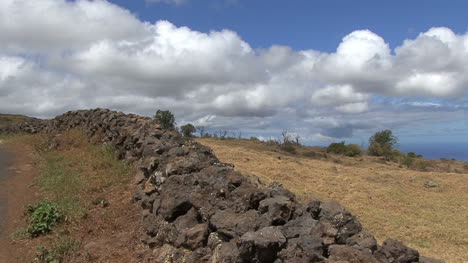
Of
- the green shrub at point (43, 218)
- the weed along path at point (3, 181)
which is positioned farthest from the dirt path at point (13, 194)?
the green shrub at point (43, 218)

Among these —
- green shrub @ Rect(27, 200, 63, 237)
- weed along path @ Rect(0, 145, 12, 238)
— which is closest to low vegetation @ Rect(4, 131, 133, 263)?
green shrub @ Rect(27, 200, 63, 237)

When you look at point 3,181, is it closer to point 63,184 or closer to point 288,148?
point 63,184

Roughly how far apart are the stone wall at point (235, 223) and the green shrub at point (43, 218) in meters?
1.81

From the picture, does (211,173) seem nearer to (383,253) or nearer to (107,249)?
(107,249)

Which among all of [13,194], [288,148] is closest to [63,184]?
[13,194]

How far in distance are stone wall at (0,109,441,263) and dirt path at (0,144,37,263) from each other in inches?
103

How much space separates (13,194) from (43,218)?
11.7 feet

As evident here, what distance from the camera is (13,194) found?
420 inches

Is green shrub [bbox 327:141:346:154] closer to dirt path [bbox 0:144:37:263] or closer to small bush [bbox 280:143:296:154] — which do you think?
small bush [bbox 280:143:296:154]

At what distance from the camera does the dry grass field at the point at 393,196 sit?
1027 centimetres

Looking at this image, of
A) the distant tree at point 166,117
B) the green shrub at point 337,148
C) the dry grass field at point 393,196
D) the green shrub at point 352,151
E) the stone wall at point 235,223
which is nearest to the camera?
the stone wall at point 235,223

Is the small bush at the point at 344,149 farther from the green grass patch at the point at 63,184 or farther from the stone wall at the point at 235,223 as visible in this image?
the stone wall at the point at 235,223

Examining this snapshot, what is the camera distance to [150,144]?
34.5 feet

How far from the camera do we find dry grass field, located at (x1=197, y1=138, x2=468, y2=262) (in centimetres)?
1027
